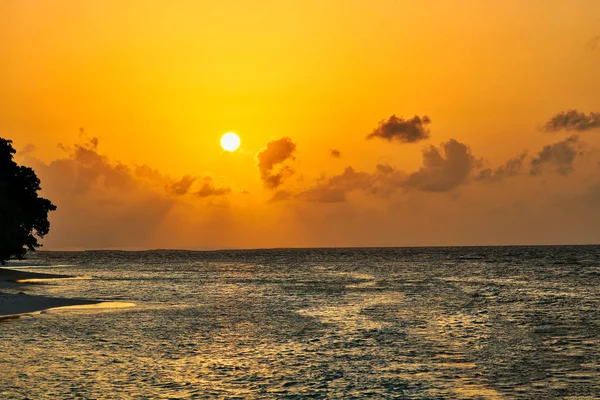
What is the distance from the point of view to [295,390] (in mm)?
24766

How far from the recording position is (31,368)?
2800 centimetres

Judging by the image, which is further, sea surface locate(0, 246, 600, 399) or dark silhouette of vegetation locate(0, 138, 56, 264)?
dark silhouette of vegetation locate(0, 138, 56, 264)

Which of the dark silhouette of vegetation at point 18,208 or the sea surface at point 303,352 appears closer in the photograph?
the sea surface at point 303,352

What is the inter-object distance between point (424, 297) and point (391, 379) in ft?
152

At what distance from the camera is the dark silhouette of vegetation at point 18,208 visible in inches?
3639

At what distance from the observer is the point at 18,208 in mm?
96000

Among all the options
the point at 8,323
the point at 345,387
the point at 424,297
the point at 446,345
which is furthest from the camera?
the point at 424,297

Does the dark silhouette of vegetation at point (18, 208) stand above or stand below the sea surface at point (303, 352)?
above

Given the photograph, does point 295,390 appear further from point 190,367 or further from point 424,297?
point 424,297

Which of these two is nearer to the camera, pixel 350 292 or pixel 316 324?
pixel 316 324

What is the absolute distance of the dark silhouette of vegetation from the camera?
92438 mm

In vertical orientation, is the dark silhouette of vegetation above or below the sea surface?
above

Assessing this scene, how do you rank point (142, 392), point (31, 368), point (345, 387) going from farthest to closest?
point (31, 368) → point (345, 387) → point (142, 392)

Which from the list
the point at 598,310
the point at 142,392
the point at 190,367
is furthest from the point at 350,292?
the point at 142,392
